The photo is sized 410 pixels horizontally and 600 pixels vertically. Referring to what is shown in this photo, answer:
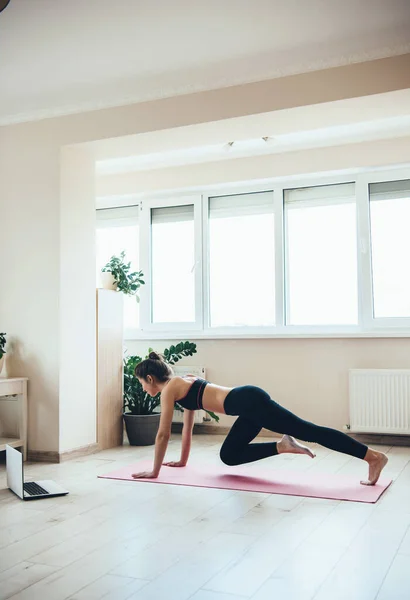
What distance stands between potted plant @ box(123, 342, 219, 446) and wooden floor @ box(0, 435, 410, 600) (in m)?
1.29

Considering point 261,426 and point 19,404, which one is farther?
point 19,404

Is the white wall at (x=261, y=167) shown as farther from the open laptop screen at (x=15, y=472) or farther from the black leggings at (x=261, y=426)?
the open laptop screen at (x=15, y=472)

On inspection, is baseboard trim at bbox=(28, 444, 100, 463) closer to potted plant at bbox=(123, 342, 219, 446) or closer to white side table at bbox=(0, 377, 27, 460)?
white side table at bbox=(0, 377, 27, 460)

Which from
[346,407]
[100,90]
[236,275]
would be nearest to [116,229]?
[236,275]

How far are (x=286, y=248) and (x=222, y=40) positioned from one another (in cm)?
230

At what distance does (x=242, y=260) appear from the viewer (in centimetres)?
575

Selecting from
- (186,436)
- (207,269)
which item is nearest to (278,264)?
(207,269)

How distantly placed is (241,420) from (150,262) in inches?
107

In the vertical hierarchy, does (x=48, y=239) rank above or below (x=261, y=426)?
above

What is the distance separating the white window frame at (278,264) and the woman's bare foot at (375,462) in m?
1.76

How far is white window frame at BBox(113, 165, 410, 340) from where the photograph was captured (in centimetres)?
518

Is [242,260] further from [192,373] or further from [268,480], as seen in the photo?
[268,480]

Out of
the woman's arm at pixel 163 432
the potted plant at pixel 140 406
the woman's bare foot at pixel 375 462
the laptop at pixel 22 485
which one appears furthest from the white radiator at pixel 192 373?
the woman's bare foot at pixel 375 462

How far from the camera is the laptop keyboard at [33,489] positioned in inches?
132
